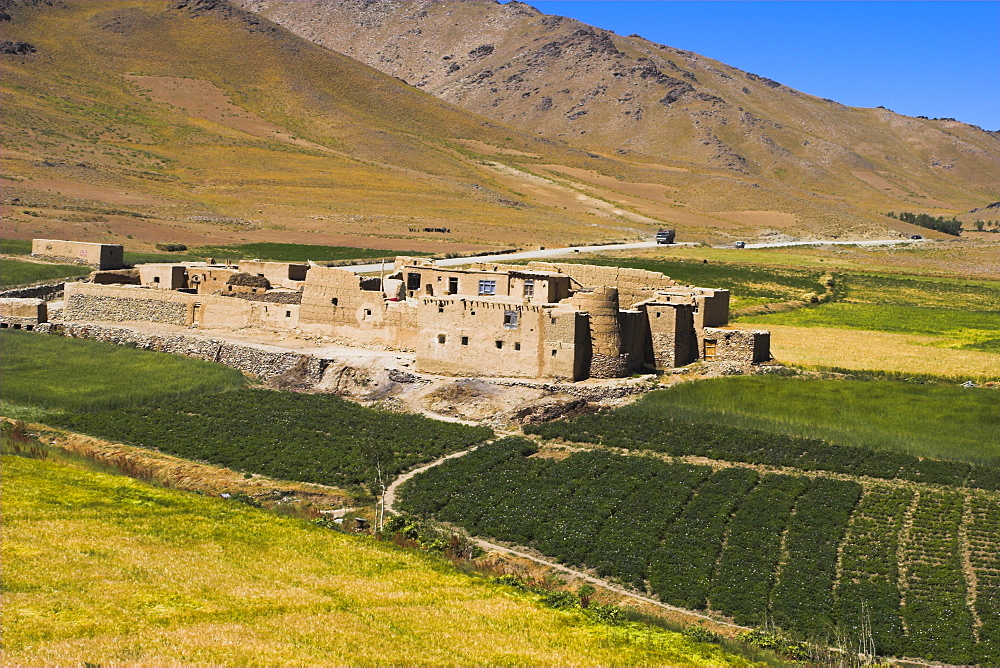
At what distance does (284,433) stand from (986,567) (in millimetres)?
21711

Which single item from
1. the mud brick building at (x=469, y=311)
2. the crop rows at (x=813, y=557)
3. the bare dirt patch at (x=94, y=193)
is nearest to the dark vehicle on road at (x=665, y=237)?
the bare dirt patch at (x=94, y=193)

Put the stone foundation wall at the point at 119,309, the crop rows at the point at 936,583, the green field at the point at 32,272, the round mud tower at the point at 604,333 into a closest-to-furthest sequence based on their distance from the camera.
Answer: the crop rows at the point at 936,583
the round mud tower at the point at 604,333
the stone foundation wall at the point at 119,309
the green field at the point at 32,272

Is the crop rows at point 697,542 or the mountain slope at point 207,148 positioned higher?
the mountain slope at point 207,148

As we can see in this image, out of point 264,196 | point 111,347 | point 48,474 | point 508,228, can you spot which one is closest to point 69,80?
point 264,196

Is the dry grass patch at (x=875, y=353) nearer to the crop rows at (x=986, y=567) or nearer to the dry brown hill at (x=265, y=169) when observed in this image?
the crop rows at (x=986, y=567)

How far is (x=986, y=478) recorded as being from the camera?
32.3 metres

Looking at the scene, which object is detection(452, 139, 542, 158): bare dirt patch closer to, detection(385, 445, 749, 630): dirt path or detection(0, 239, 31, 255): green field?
detection(0, 239, 31, 255): green field

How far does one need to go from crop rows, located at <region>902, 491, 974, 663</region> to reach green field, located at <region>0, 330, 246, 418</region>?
2643 cm

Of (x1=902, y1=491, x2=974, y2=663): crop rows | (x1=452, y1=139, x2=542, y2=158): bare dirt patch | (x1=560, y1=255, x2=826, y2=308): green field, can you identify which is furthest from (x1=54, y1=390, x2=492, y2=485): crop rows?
(x1=452, y1=139, x2=542, y2=158): bare dirt patch

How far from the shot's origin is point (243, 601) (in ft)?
70.0

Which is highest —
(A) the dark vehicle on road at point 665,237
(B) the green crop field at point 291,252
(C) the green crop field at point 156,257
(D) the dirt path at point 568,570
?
(A) the dark vehicle on road at point 665,237

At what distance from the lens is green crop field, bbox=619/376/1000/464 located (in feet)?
118

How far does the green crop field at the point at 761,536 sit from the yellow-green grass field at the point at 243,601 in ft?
12.5

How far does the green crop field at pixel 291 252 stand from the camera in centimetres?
8419
